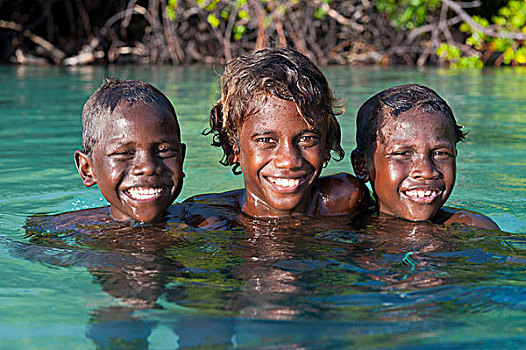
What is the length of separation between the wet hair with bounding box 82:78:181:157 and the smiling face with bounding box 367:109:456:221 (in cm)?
113

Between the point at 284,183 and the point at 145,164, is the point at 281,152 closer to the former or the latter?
the point at 284,183

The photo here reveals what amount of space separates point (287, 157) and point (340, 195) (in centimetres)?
58

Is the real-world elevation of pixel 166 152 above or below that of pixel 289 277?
above

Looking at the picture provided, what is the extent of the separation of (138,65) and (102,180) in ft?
45.3

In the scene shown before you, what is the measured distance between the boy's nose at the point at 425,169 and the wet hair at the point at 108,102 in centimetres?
125

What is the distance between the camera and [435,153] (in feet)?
12.3

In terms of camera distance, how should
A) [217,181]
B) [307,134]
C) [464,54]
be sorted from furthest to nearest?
1. [464,54]
2. [217,181]
3. [307,134]

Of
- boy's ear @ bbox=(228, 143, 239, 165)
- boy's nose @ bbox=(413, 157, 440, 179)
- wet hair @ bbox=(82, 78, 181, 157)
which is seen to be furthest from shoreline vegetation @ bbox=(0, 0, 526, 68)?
boy's nose @ bbox=(413, 157, 440, 179)

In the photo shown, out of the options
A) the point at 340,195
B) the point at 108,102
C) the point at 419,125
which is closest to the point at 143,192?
the point at 108,102

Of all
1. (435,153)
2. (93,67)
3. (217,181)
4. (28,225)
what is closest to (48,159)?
(217,181)

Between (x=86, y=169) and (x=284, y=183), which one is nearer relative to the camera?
(x=284, y=183)

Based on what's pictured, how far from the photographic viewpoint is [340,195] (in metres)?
4.00

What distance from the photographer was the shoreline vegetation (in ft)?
52.2

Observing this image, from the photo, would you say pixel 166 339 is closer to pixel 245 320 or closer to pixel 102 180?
pixel 245 320
